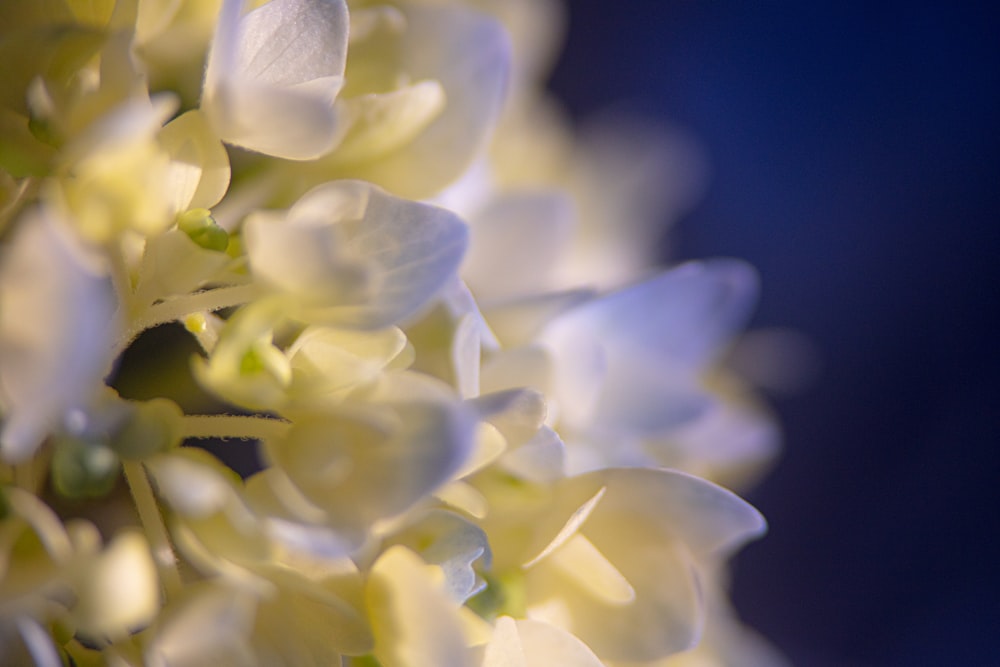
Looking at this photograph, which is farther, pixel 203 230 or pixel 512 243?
pixel 512 243

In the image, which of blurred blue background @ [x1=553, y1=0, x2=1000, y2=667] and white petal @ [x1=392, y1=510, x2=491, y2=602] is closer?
white petal @ [x1=392, y1=510, x2=491, y2=602]

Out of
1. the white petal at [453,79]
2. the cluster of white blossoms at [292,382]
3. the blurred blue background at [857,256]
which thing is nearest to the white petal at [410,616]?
the cluster of white blossoms at [292,382]

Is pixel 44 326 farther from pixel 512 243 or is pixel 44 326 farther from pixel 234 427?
pixel 512 243

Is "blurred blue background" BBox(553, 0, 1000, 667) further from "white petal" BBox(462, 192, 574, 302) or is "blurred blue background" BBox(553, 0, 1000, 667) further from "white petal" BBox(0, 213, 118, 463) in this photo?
"white petal" BBox(0, 213, 118, 463)

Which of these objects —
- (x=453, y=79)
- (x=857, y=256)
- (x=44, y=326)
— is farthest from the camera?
(x=857, y=256)

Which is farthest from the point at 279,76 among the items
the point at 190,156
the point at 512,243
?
the point at 512,243

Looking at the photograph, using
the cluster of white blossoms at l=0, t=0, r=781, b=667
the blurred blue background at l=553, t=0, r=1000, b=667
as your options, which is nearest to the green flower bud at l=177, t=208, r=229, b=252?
the cluster of white blossoms at l=0, t=0, r=781, b=667

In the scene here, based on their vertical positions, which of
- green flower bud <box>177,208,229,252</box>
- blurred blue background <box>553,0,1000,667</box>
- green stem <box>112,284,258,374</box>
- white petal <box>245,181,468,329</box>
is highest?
white petal <box>245,181,468,329</box>

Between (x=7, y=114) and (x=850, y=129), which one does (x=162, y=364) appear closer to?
(x=7, y=114)

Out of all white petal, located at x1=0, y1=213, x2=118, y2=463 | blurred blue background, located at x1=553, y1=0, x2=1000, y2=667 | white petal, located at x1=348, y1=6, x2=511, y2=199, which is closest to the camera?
white petal, located at x1=0, y1=213, x2=118, y2=463
